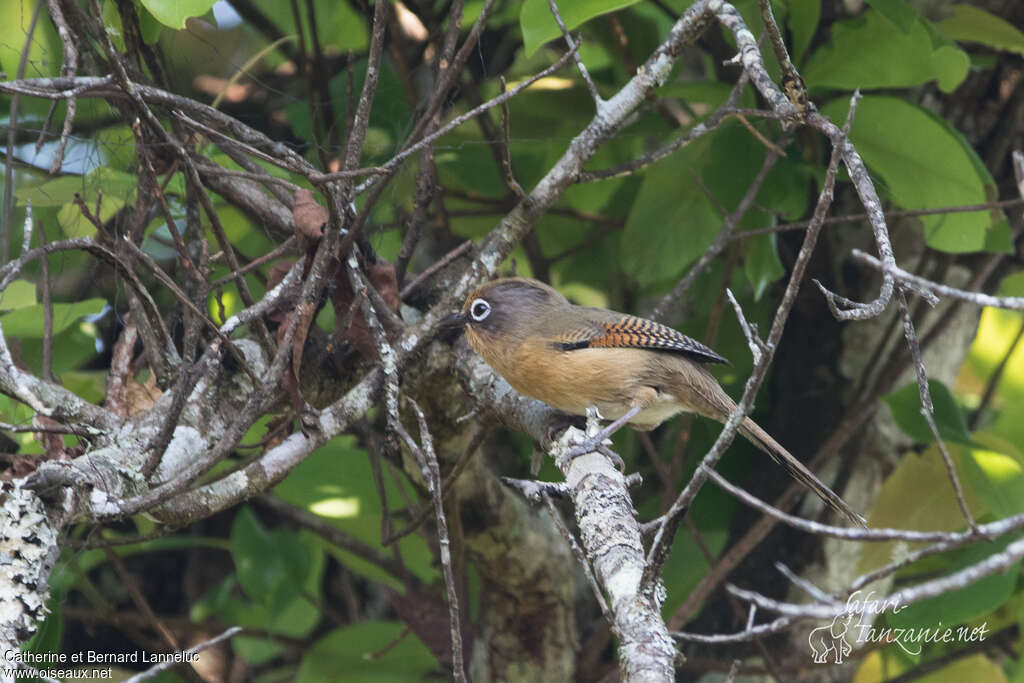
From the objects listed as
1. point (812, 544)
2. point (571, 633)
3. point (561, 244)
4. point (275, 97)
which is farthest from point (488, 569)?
Result: point (275, 97)

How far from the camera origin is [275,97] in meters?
5.64

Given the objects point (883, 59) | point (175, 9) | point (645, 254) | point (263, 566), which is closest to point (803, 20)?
point (883, 59)

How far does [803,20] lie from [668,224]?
3.29ft

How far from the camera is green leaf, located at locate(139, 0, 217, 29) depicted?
272cm

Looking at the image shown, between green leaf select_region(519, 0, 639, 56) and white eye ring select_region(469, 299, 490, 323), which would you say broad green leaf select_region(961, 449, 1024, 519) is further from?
green leaf select_region(519, 0, 639, 56)

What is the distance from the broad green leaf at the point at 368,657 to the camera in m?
4.62

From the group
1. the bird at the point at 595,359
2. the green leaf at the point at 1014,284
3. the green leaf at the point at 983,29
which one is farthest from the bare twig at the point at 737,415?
the green leaf at the point at 1014,284

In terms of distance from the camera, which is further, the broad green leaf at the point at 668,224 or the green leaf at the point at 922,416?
the broad green leaf at the point at 668,224

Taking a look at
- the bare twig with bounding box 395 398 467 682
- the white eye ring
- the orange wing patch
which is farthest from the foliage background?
the bare twig with bounding box 395 398 467 682

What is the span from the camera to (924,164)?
3.83 meters

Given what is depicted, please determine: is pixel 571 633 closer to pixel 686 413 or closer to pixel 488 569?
pixel 488 569

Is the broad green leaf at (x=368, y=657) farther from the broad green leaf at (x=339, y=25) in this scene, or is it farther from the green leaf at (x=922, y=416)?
the broad green leaf at (x=339, y=25)

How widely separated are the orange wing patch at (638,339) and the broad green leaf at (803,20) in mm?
1240

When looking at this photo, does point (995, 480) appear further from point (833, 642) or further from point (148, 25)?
point (148, 25)
